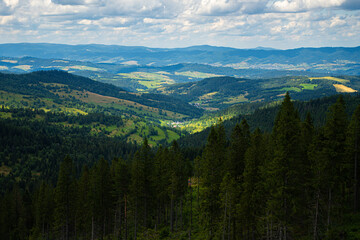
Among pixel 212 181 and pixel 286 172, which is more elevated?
pixel 286 172

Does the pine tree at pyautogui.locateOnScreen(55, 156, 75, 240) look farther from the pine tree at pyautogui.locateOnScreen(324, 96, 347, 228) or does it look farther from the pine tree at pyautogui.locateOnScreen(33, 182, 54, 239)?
the pine tree at pyautogui.locateOnScreen(324, 96, 347, 228)

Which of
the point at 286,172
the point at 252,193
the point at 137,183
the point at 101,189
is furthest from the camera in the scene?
the point at 101,189

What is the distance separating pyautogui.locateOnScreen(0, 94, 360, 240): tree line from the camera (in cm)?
3847

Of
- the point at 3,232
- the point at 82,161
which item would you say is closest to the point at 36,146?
the point at 82,161

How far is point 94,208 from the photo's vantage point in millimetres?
66188

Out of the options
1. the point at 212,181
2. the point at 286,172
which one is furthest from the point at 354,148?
the point at 212,181

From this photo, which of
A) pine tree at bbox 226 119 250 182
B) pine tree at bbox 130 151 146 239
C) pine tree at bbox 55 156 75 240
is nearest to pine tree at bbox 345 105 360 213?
pine tree at bbox 226 119 250 182

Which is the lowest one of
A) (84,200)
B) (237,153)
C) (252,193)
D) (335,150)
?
(84,200)

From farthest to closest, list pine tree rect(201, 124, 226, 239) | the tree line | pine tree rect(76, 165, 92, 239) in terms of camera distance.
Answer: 1. pine tree rect(76, 165, 92, 239)
2. pine tree rect(201, 124, 226, 239)
3. the tree line

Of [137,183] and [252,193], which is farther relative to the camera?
[137,183]

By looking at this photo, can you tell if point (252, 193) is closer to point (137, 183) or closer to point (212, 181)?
point (212, 181)

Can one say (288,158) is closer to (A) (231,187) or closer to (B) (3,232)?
(A) (231,187)

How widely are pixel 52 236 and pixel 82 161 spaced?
112m

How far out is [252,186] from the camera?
43.4 meters
